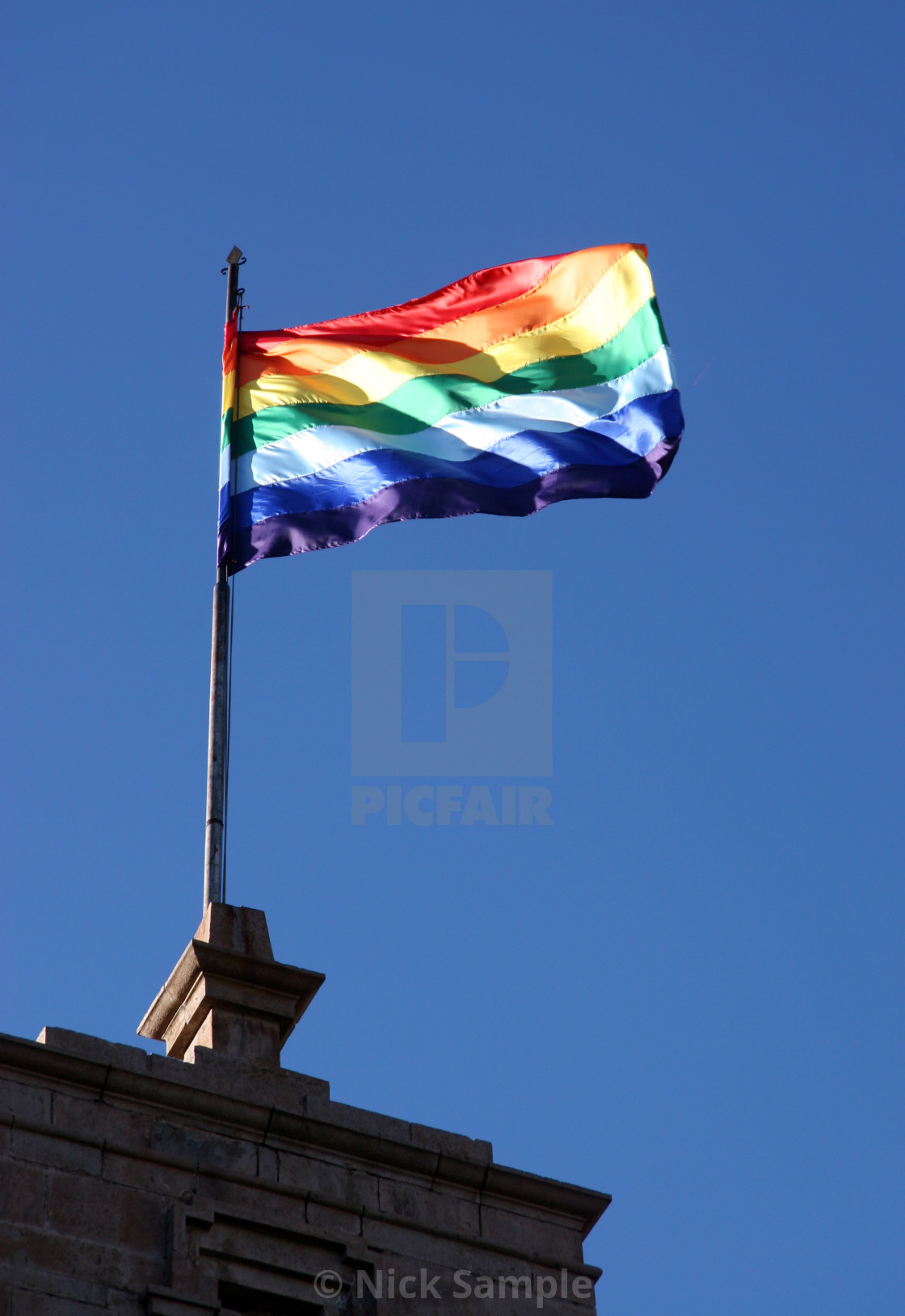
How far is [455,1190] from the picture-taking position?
16.2 metres

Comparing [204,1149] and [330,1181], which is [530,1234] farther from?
[204,1149]

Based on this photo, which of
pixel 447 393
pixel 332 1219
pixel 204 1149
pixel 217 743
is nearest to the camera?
pixel 204 1149

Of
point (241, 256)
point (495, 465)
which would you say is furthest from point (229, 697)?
point (241, 256)

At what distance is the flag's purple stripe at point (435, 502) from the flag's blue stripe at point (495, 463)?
0.22ft

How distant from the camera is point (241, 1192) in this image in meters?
15.3

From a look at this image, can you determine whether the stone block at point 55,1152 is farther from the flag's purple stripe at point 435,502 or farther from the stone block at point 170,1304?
the flag's purple stripe at point 435,502

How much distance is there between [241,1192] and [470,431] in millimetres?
9730

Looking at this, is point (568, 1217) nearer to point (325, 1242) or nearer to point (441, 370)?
point (325, 1242)

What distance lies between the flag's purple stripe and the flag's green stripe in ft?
3.20

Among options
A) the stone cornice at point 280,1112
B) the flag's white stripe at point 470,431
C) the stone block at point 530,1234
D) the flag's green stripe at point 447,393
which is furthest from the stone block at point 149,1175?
the flag's green stripe at point 447,393

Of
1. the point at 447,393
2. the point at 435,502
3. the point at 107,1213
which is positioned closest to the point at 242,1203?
the point at 107,1213

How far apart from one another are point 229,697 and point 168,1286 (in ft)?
20.3

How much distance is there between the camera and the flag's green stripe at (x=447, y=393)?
872 inches

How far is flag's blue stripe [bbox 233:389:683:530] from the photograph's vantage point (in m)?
21.4
